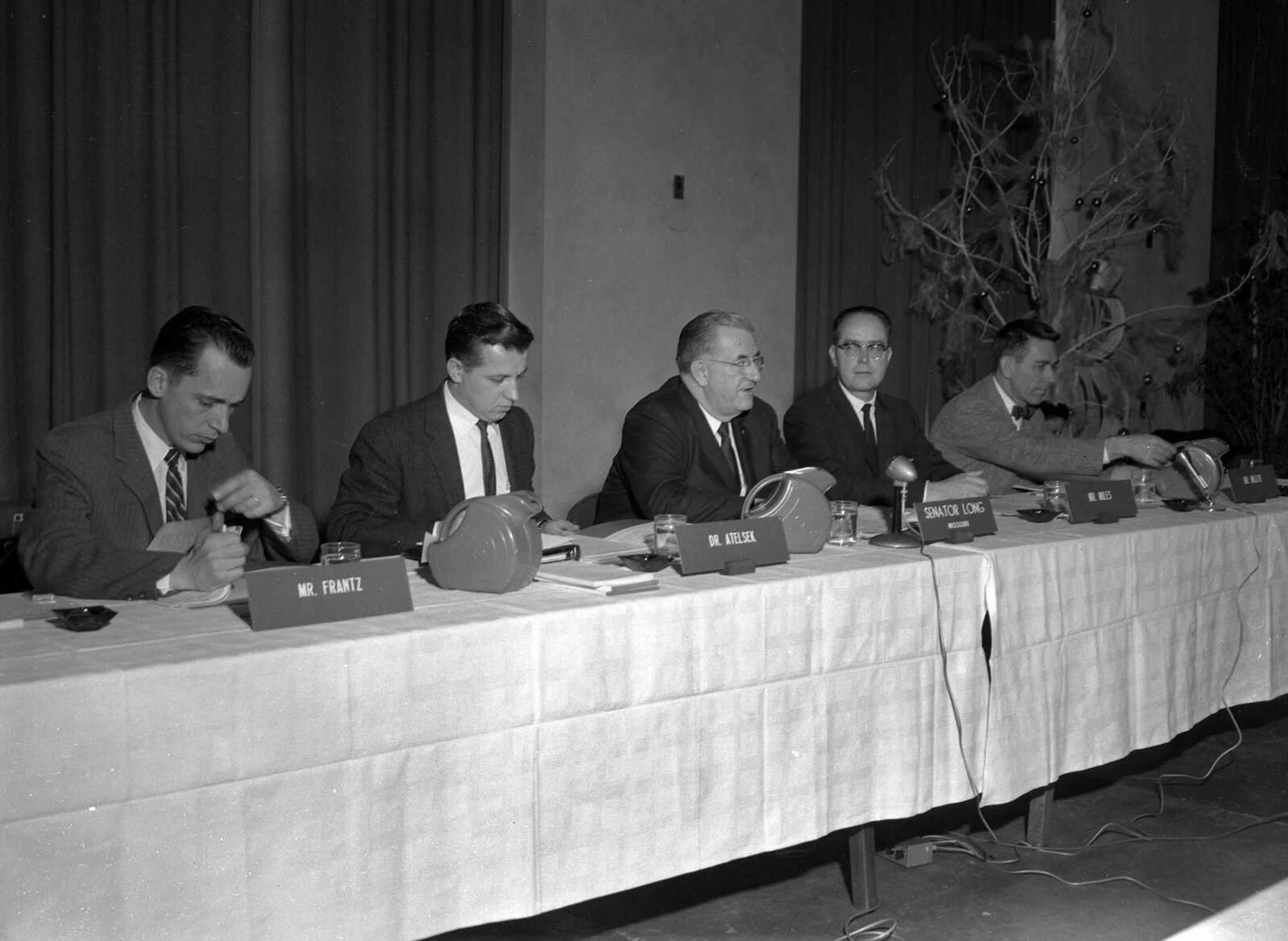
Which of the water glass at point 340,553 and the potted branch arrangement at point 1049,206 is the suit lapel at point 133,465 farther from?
the potted branch arrangement at point 1049,206

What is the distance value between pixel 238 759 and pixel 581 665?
50 centimetres

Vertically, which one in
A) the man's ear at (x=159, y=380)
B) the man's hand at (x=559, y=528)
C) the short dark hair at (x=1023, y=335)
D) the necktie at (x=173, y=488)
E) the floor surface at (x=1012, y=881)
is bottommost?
the floor surface at (x=1012, y=881)

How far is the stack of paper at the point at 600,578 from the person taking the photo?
6.55ft

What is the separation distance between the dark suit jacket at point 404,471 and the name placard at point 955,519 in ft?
3.41

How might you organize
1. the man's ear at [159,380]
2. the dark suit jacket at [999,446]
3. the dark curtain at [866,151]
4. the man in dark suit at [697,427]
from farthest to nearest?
the dark curtain at [866,151] → the dark suit jacket at [999,446] → the man in dark suit at [697,427] → the man's ear at [159,380]

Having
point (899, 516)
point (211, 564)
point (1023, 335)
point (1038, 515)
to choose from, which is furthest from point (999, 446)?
point (211, 564)

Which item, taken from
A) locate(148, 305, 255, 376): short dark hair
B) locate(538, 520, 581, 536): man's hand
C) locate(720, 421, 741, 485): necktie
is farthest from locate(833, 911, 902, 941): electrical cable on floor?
locate(148, 305, 255, 376): short dark hair

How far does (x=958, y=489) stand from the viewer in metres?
3.04

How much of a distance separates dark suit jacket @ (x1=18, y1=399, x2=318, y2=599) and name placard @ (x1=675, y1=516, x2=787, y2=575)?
2.51ft

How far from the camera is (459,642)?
1.74 m

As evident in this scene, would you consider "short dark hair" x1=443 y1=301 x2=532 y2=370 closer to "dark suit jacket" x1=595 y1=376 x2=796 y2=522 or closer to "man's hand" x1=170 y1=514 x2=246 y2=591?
"dark suit jacket" x1=595 y1=376 x2=796 y2=522

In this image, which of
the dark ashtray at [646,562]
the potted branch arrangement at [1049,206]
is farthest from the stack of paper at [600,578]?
the potted branch arrangement at [1049,206]

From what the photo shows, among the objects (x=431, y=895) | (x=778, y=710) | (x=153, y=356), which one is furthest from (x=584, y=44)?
(x=431, y=895)

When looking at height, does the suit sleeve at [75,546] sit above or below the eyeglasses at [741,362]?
below
